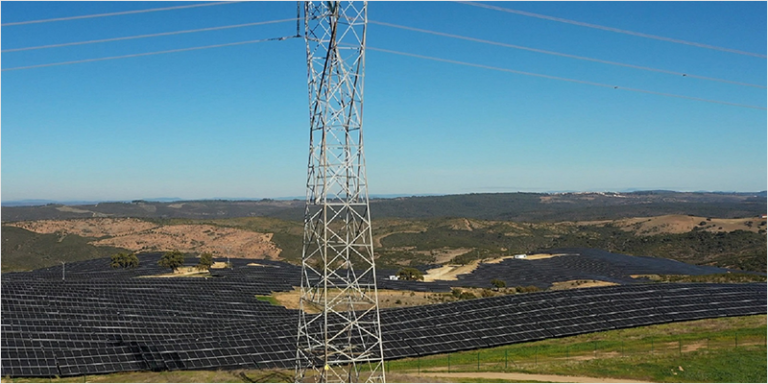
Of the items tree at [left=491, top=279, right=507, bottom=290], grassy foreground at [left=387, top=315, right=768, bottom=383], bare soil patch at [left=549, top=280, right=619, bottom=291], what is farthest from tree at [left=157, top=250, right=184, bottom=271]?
grassy foreground at [left=387, top=315, right=768, bottom=383]

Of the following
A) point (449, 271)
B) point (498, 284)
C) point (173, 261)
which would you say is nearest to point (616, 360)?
point (498, 284)

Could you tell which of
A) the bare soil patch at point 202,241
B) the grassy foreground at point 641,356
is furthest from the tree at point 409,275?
the bare soil patch at point 202,241

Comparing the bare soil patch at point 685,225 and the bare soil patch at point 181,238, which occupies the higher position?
the bare soil patch at point 685,225

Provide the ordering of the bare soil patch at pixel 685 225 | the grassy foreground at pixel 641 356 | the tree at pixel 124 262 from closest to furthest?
the grassy foreground at pixel 641 356 < the tree at pixel 124 262 < the bare soil patch at pixel 685 225

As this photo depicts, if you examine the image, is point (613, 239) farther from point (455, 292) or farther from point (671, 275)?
point (455, 292)

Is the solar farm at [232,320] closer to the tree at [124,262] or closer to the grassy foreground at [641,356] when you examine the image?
the grassy foreground at [641,356]

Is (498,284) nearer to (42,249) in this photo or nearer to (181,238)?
(181,238)

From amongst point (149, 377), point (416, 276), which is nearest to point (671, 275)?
point (416, 276)
